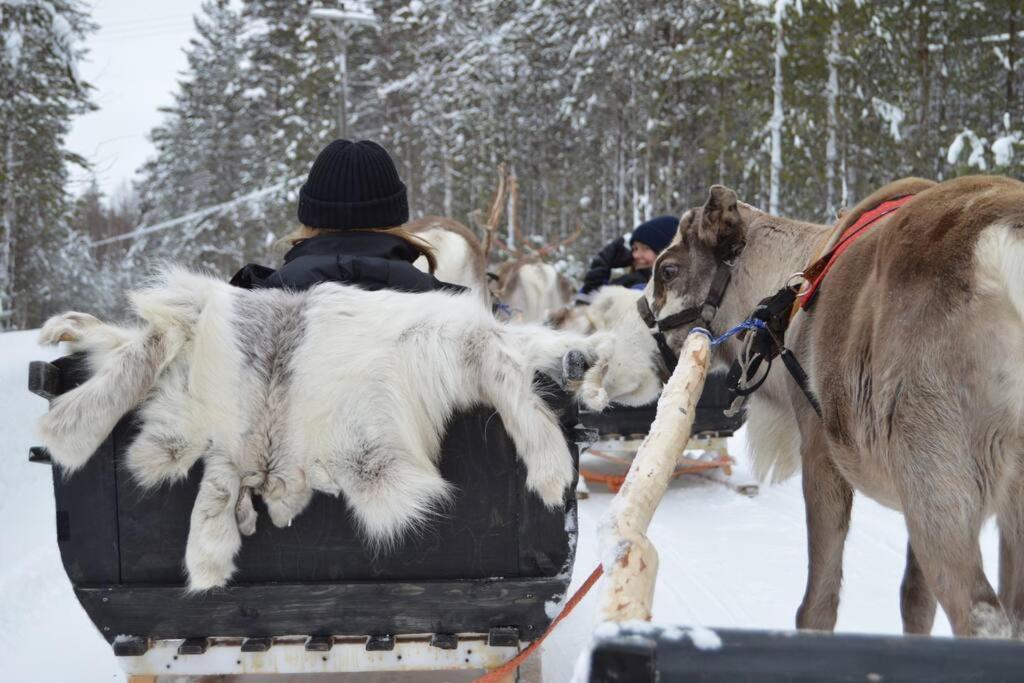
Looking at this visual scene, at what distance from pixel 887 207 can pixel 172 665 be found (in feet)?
8.59

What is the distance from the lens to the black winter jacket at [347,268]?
8.08 feet

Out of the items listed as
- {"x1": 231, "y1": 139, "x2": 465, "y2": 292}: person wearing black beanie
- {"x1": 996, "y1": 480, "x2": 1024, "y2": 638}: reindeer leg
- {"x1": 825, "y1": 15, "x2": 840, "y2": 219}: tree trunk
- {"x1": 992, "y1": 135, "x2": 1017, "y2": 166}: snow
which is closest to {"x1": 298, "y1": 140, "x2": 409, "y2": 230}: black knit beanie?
{"x1": 231, "y1": 139, "x2": 465, "y2": 292}: person wearing black beanie

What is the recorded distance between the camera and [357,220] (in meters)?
2.82

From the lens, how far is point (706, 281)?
331cm

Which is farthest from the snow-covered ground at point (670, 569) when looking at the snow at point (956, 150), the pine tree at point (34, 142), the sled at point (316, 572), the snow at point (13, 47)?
the pine tree at point (34, 142)

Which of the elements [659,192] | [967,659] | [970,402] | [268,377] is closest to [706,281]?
[970,402]

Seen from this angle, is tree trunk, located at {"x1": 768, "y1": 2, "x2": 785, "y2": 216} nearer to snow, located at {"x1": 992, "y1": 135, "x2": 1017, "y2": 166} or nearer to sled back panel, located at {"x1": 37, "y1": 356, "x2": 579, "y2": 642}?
snow, located at {"x1": 992, "y1": 135, "x2": 1017, "y2": 166}

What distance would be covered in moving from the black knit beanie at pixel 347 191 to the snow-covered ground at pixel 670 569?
6.15 feet

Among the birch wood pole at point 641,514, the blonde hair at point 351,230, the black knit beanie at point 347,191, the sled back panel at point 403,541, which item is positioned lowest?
the sled back panel at point 403,541

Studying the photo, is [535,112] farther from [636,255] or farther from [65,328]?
[65,328]

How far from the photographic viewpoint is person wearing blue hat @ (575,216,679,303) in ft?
24.6

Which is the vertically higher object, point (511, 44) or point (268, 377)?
point (511, 44)

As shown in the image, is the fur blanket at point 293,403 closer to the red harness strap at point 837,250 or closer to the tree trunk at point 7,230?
the red harness strap at point 837,250

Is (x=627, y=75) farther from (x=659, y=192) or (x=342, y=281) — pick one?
(x=342, y=281)
